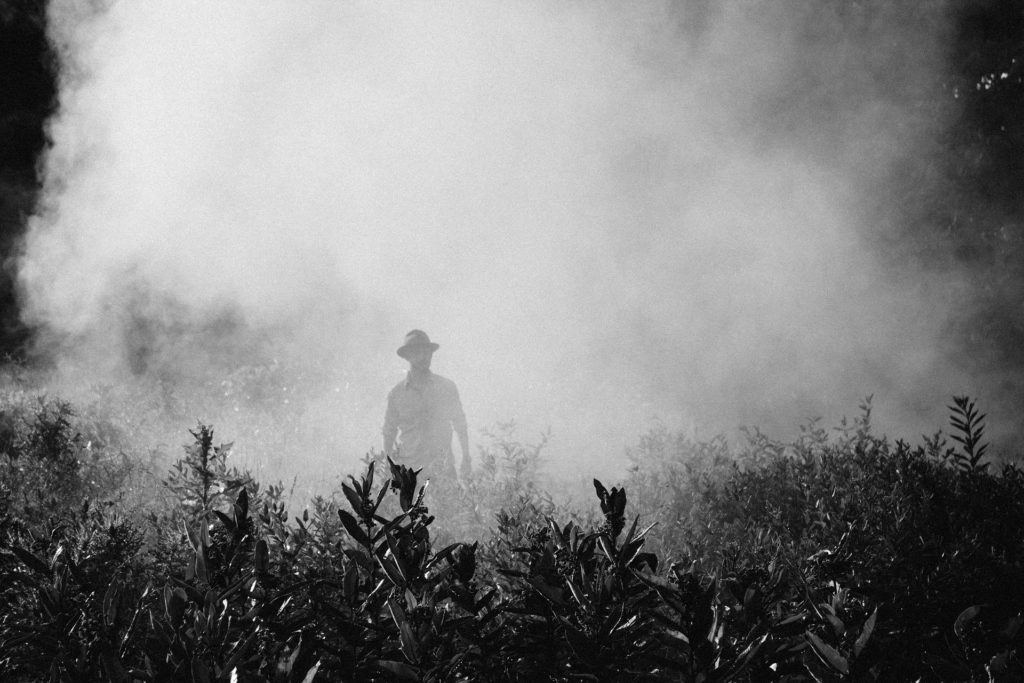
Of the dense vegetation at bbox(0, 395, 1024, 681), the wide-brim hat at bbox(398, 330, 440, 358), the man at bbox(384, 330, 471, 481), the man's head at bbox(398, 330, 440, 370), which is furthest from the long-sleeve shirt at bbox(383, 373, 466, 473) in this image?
the dense vegetation at bbox(0, 395, 1024, 681)

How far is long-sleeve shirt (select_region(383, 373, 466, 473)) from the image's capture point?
17.2ft

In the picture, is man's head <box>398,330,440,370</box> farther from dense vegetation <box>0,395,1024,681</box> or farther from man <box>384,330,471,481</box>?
dense vegetation <box>0,395,1024,681</box>

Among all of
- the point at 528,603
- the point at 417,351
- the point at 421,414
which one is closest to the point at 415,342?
the point at 417,351

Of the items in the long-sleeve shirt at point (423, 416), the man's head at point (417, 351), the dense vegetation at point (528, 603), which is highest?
the man's head at point (417, 351)

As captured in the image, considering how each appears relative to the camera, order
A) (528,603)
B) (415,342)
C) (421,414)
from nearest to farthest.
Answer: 1. (528,603)
2. (421,414)
3. (415,342)

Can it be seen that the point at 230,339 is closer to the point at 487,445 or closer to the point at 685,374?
the point at 487,445

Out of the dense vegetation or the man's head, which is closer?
the dense vegetation

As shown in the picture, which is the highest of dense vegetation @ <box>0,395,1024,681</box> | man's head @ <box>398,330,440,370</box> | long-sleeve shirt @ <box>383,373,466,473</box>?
man's head @ <box>398,330,440,370</box>

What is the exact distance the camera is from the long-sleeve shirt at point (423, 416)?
5.25 meters

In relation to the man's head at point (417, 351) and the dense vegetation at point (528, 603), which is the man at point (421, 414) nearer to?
the man's head at point (417, 351)

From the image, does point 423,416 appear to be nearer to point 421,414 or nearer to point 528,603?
point 421,414

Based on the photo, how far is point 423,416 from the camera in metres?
5.26

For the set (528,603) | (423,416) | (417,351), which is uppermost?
(417,351)

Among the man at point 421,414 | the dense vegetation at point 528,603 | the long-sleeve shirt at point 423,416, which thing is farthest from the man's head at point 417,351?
the dense vegetation at point 528,603
